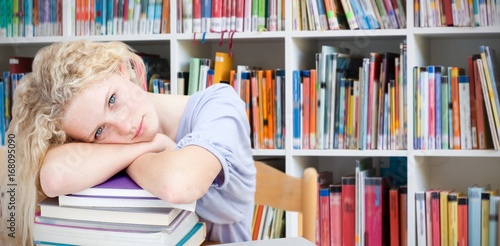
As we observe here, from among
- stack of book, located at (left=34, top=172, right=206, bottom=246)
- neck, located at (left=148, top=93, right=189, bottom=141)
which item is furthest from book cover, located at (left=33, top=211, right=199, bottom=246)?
neck, located at (left=148, top=93, right=189, bottom=141)

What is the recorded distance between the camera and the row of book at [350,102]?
2.42 m

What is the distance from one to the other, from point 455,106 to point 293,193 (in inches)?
43.6

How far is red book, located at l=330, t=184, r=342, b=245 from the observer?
2.51 meters

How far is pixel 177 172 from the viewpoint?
1.00m

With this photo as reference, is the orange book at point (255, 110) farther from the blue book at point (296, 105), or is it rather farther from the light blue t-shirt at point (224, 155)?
the light blue t-shirt at point (224, 155)

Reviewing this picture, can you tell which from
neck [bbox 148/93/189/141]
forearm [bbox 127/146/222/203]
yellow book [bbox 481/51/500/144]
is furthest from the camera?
yellow book [bbox 481/51/500/144]

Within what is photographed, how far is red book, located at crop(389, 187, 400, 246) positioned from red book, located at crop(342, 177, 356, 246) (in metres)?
0.13

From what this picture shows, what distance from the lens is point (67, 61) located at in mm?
995

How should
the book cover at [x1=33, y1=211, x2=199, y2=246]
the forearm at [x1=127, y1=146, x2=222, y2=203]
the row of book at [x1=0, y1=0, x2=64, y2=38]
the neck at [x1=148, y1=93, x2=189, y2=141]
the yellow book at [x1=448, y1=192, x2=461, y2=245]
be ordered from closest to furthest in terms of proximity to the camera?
1. the book cover at [x1=33, y1=211, x2=199, y2=246]
2. the forearm at [x1=127, y1=146, x2=222, y2=203]
3. the neck at [x1=148, y1=93, x2=189, y2=141]
4. the yellow book at [x1=448, y1=192, x2=461, y2=245]
5. the row of book at [x1=0, y1=0, x2=64, y2=38]

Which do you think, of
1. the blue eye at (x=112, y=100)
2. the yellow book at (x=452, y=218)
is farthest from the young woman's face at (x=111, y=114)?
the yellow book at (x=452, y=218)

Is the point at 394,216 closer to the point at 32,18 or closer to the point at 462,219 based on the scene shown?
the point at 462,219

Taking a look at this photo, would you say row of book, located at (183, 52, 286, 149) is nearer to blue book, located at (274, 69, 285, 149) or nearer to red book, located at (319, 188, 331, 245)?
blue book, located at (274, 69, 285, 149)

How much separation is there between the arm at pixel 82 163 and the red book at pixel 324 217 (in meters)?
1.47

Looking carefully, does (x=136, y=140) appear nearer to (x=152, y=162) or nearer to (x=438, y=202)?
(x=152, y=162)
